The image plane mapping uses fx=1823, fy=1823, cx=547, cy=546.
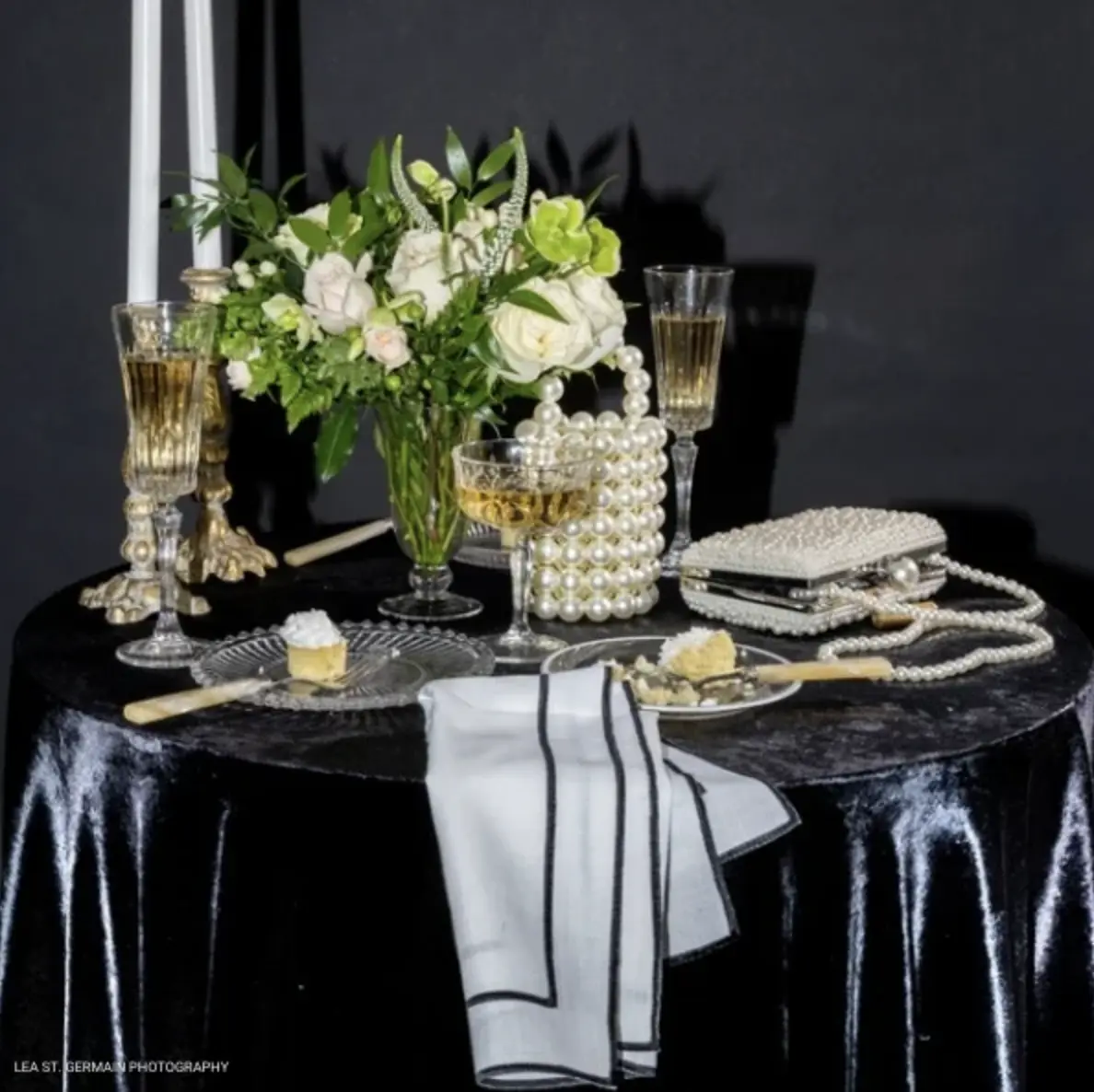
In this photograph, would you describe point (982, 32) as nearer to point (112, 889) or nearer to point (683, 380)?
point (683, 380)

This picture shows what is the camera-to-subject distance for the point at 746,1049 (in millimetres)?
1555

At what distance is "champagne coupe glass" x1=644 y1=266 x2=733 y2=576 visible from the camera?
2115mm

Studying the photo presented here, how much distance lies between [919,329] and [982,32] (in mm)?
432

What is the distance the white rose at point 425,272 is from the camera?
180 cm

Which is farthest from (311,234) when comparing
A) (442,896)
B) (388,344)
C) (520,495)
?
(442,896)

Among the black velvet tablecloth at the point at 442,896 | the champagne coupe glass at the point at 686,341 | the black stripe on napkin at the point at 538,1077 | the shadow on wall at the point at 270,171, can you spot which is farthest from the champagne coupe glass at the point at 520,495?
the shadow on wall at the point at 270,171

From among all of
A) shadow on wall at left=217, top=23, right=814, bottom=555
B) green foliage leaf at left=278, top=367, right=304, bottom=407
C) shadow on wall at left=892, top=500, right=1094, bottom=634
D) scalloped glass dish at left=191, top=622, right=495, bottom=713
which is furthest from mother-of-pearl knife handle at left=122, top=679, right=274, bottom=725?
shadow on wall at left=892, top=500, right=1094, bottom=634

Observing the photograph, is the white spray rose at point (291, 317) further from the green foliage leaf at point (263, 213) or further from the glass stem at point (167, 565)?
the glass stem at point (167, 565)

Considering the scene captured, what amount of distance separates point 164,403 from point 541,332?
1.22 ft

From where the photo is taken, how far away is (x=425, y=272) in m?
1.81

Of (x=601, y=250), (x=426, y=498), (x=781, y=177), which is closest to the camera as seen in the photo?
(x=601, y=250)

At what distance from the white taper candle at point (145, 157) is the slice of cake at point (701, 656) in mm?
697

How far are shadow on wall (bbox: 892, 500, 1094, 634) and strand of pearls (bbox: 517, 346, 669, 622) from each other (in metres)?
0.92

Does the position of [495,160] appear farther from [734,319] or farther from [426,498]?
[734,319]
